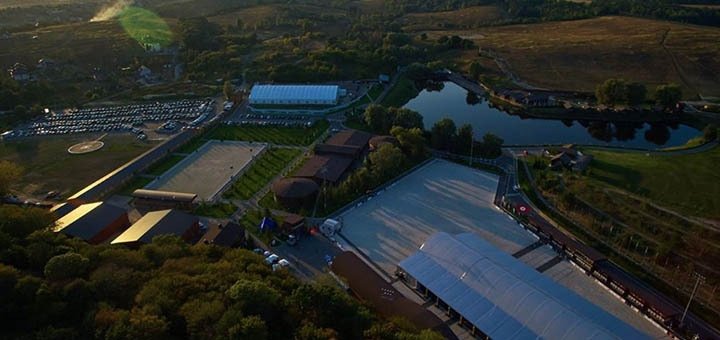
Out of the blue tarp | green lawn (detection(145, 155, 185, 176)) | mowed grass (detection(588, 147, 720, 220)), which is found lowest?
green lawn (detection(145, 155, 185, 176))

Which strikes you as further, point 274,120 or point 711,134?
point 274,120

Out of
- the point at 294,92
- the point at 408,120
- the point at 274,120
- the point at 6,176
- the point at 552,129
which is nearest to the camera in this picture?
the point at 6,176

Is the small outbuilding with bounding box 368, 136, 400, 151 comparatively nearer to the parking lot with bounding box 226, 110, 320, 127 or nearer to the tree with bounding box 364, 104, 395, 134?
the tree with bounding box 364, 104, 395, 134

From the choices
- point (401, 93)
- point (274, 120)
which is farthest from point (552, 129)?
point (274, 120)

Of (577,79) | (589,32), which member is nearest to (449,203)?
(577,79)

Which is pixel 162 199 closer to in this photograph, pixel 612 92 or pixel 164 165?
pixel 164 165

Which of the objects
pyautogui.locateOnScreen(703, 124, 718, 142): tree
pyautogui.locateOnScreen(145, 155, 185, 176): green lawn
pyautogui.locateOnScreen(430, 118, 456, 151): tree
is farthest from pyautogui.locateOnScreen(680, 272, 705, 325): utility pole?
pyautogui.locateOnScreen(145, 155, 185, 176): green lawn
